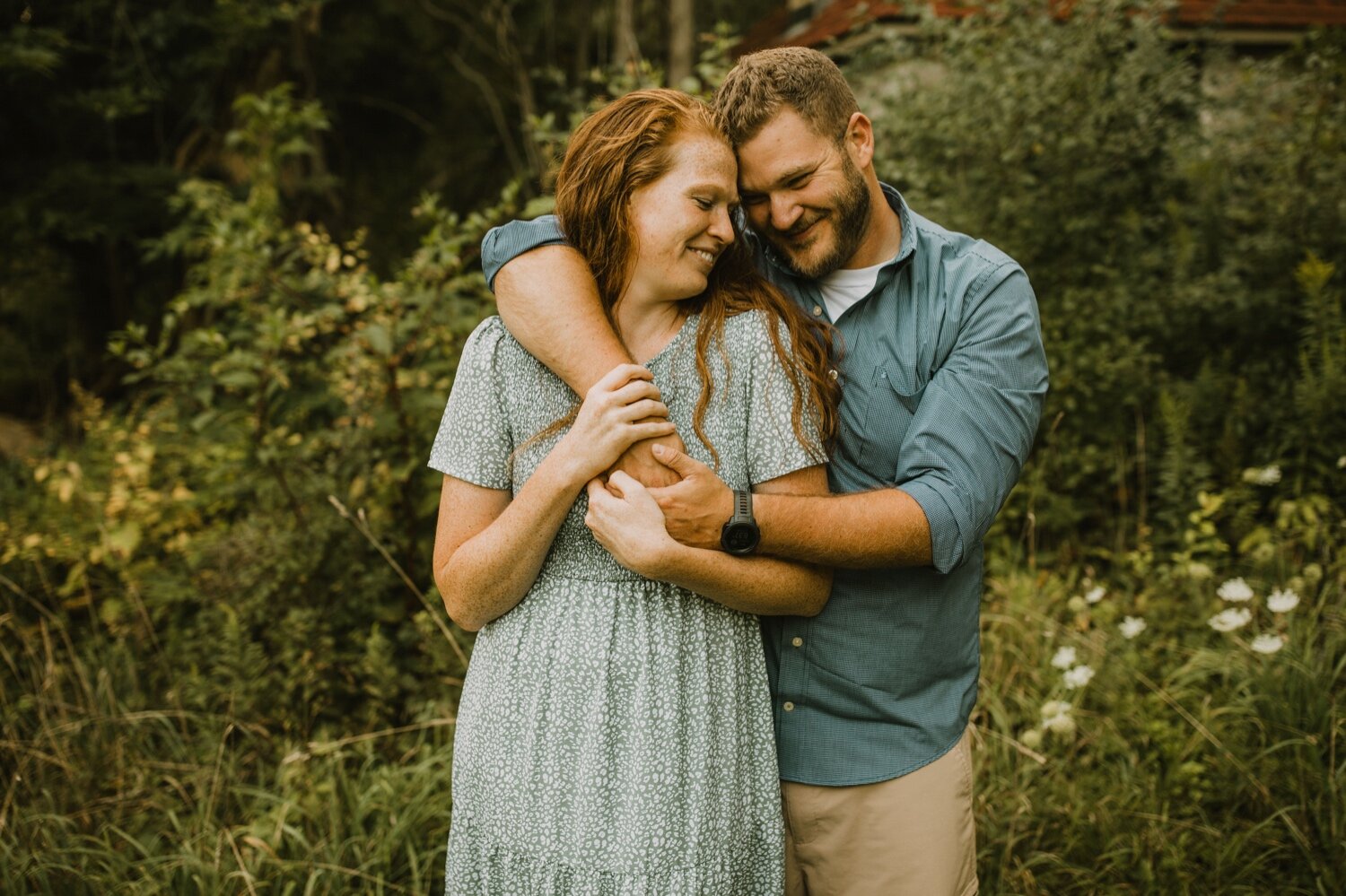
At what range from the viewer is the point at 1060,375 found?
4.20 m

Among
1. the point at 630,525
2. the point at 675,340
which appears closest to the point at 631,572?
the point at 630,525

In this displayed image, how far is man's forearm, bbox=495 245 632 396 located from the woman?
0.19 ft

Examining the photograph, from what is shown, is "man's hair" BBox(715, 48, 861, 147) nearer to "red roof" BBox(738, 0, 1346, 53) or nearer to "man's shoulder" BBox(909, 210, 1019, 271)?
"man's shoulder" BBox(909, 210, 1019, 271)

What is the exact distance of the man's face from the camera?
5.90ft

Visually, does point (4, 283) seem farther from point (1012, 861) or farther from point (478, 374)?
point (1012, 861)

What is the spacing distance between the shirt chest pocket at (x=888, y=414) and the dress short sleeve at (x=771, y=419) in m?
0.17

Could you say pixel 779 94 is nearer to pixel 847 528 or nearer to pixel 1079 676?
pixel 847 528

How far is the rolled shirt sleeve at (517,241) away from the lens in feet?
5.53

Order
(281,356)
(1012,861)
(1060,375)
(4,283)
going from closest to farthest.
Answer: (1012,861) → (281,356) → (1060,375) → (4,283)

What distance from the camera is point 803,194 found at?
1.81m

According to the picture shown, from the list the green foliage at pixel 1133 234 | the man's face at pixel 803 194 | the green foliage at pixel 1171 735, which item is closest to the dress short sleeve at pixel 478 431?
the man's face at pixel 803 194

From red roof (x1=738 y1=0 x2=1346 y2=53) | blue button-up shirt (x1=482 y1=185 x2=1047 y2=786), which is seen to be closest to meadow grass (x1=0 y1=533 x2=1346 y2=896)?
blue button-up shirt (x1=482 y1=185 x2=1047 y2=786)

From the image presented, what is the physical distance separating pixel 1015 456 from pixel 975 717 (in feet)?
5.74

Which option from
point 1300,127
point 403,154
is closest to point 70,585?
point 1300,127
